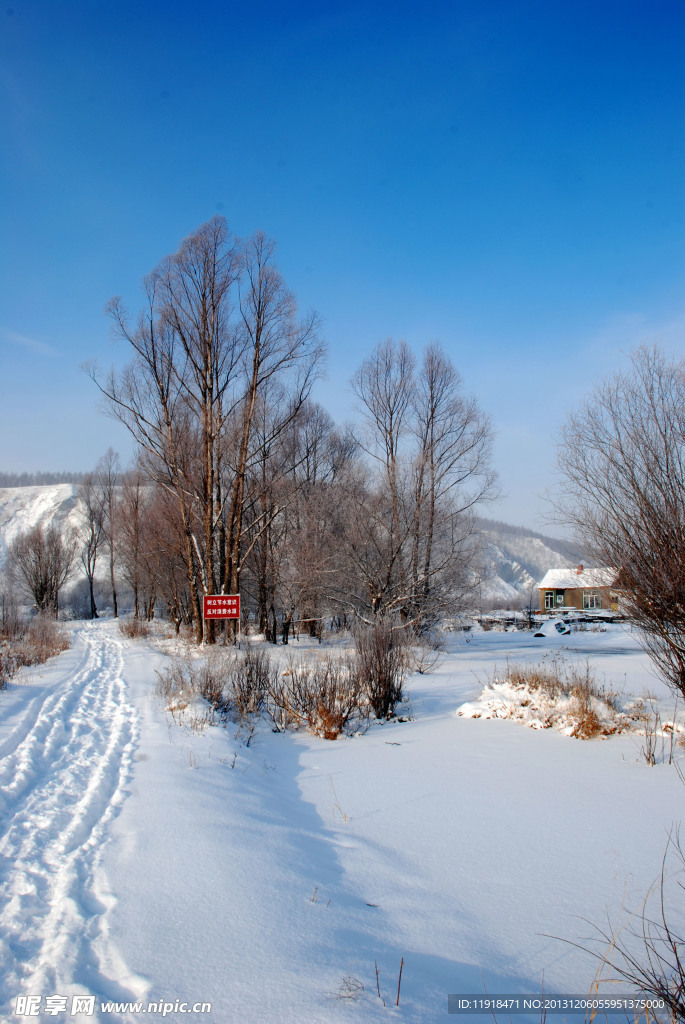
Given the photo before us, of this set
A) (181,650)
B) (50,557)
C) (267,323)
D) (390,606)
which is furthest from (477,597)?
(50,557)

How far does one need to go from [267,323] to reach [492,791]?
1661 cm

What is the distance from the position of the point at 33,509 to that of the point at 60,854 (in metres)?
93.2

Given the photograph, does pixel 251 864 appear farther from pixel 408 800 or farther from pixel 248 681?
Result: pixel 248 681

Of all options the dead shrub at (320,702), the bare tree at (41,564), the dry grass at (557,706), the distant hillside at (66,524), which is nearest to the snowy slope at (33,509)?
the distant hillside at (66,524)

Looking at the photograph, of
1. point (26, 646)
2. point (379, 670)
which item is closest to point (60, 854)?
point (379, 670)

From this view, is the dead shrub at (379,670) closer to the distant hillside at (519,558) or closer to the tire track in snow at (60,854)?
the tire track in snow at (60,854)

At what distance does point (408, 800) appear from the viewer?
5.26 m

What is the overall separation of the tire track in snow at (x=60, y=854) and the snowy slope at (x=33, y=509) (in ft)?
230

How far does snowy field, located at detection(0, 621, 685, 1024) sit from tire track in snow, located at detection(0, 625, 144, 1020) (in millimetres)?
16

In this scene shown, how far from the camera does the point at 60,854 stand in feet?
12.0

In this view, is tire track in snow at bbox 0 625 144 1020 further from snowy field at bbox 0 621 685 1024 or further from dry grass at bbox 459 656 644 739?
dry grass at bbox 459 656 644 739

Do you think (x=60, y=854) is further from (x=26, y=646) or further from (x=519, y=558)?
(x=519, y=558)

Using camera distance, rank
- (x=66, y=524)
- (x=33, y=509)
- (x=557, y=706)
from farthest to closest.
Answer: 1. (x=33, y=509)
2. (x=66, y=524)
3. (x=557, y=706)

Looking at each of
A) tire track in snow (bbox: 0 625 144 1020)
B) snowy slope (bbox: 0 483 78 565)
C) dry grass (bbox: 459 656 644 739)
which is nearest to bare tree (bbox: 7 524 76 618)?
snowy slope (bbox: 0 483 78 565)
